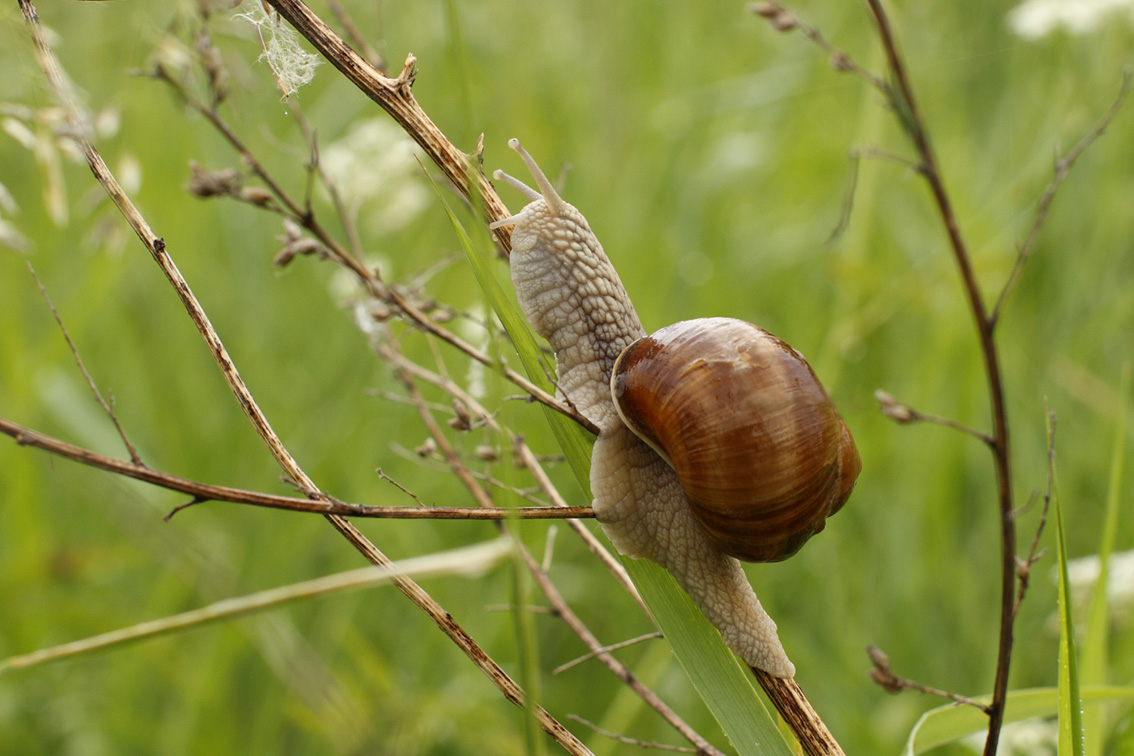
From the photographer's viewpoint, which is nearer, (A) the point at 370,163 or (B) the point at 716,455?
(B) the point at 716,455

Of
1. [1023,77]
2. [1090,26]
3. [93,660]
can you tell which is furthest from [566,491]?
[1023,77]

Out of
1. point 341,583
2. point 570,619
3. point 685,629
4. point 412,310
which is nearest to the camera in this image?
point 341,583

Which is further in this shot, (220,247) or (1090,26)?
(220,247)

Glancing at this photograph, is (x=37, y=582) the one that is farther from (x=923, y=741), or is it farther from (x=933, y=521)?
(x=933, y=521)

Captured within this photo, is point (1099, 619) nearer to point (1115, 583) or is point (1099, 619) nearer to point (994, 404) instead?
point (994, 404)

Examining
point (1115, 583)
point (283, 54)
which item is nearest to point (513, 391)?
point (283, 54)

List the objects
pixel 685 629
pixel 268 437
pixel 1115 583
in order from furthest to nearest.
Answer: pixel 1115 583, pixel 685 629, pixel 268 437
